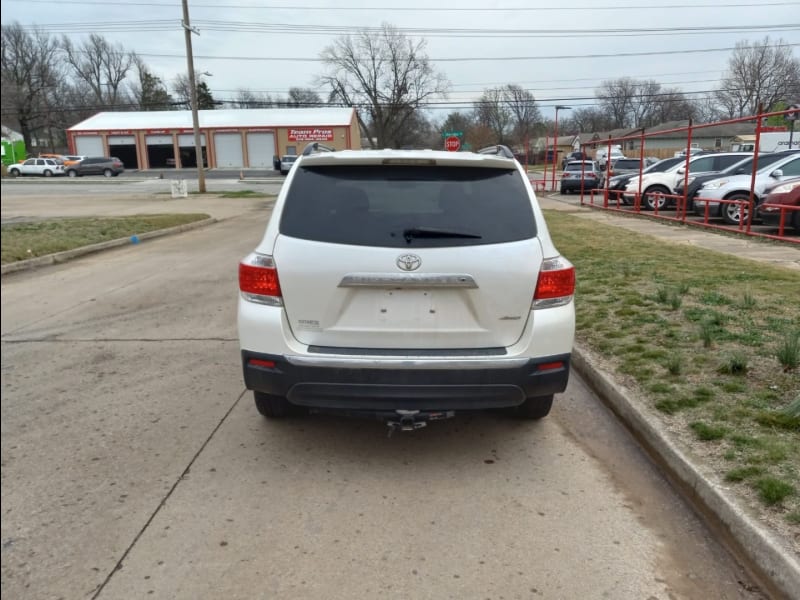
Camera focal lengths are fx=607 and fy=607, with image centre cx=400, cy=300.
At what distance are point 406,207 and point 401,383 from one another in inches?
39.6

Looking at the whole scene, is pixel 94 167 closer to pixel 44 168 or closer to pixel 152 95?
pixel 44 168

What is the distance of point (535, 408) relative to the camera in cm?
407

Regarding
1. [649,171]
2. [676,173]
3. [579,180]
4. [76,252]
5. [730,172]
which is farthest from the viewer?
[579,180]

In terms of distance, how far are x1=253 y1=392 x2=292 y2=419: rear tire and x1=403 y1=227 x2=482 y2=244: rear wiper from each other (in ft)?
4.65

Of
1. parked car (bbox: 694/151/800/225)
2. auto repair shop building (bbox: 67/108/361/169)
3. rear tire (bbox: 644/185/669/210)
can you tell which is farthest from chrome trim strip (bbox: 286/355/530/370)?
auto repair shop building (bbox: 67/108/361/169)

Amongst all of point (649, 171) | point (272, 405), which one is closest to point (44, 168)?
point (649, 171)

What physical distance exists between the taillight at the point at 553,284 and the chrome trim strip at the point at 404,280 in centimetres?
47

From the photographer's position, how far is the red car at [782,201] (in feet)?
38.8

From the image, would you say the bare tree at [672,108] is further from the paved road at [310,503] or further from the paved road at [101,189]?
the paved road at [310,503]

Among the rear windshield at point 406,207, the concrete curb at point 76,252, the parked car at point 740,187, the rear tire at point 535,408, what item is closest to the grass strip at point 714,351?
the rear tire at point 535,408

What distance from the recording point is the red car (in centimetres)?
1184

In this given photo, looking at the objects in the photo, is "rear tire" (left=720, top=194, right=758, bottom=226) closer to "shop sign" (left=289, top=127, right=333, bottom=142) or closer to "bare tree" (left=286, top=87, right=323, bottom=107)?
"shop sign" (left=289, top=127, right=333, bottom=142)

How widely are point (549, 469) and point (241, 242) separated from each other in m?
11.0

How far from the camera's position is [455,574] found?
2.63m
